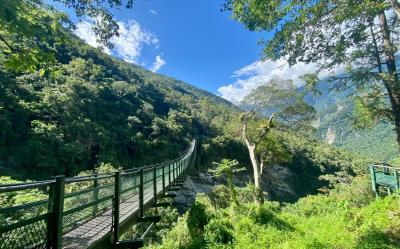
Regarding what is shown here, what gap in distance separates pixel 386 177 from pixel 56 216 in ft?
46.1

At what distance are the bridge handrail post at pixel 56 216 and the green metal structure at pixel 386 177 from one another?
1246cm

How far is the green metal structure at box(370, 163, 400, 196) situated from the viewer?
11.9 meters

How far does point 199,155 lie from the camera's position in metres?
45.4

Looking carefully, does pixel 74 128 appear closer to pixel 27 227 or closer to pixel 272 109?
pixel 272 109

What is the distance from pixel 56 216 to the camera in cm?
248

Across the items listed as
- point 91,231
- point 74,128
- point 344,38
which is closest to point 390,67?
point 344,38

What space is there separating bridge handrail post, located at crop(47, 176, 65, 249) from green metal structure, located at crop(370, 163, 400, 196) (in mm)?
12463

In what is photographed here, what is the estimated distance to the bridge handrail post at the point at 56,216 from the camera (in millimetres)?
2465

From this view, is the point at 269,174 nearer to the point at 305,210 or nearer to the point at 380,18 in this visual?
the point at 305,210

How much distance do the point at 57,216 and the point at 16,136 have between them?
33.4 m

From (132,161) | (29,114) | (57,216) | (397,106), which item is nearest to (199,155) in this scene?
(132,161)

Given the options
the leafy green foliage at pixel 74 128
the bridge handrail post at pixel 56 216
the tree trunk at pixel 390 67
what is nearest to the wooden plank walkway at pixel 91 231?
the bridge handrail post at pixel 56 216

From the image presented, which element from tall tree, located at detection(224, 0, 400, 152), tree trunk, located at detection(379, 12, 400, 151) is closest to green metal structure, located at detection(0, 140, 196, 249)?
tall tree, located at detection(224, 0, 400, 152)

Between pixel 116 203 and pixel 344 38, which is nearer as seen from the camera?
pixel 116 203
